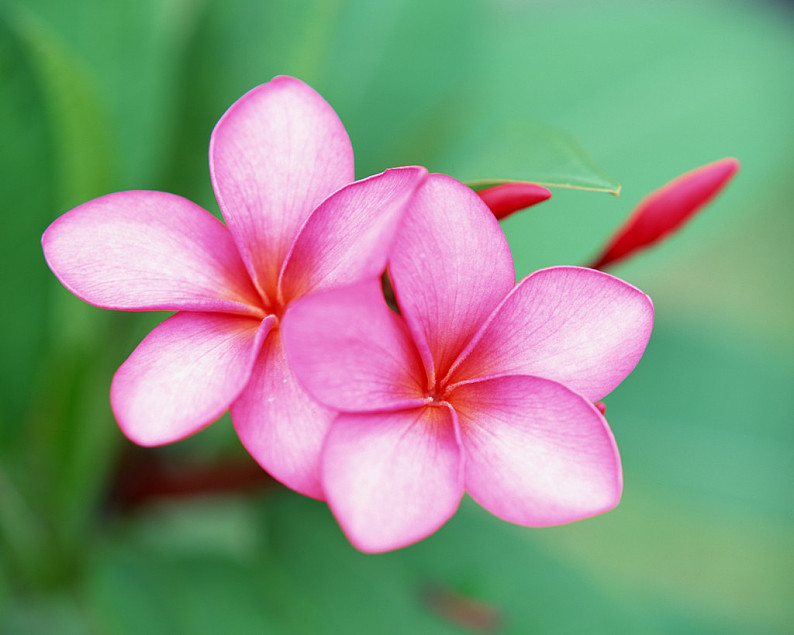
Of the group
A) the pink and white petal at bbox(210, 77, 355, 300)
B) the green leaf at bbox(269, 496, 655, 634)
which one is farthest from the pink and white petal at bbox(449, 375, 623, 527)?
the green leaf at bbox(269, 496, 655, 634)

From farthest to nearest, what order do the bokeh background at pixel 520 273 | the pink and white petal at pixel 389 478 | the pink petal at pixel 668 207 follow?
the bokeh background at pixel 520 273 → the pink petal at pixel 668 207 → the pink and white petal at pixel 389 478

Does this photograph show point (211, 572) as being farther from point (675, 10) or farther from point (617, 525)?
point (675, 10)

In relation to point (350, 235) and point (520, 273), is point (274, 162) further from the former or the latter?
point (520, 273)

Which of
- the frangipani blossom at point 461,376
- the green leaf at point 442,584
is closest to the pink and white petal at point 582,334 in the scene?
the frangipani blossom at point 461,376


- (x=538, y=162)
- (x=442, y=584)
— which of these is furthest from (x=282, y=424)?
(x=442, y=584)

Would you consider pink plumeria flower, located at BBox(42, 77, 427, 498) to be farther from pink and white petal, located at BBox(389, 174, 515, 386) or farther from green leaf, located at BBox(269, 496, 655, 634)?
green leaf, located at BBox(269, 496, 655, 634)

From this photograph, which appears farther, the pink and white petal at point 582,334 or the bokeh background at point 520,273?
the bokeh background at point 520,273

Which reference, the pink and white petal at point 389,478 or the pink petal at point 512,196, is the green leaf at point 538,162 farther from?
the pink and white petal at point 389,478
